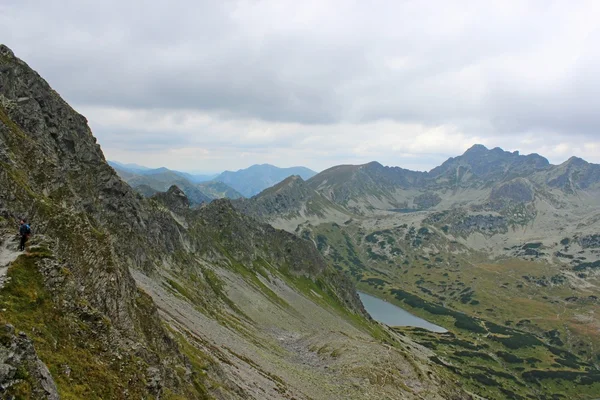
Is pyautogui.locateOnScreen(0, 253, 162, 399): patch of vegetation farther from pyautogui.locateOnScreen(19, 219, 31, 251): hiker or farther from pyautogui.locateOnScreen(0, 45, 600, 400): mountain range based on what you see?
pyautogui.locateOnScreen(19, 219, 31, 251): hiker

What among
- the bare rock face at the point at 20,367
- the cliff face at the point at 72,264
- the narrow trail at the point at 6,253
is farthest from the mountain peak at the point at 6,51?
the bare rock face at the point at 20,367

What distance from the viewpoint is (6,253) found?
28.0 m

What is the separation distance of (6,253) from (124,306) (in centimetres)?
1217

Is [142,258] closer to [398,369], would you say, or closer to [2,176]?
[2,176]

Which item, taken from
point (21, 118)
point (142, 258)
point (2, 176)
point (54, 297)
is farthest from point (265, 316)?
point (54, 297)

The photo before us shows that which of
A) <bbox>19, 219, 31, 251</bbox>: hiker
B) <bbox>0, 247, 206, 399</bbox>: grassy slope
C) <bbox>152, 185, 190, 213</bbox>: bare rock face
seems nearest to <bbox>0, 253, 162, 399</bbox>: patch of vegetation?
<bbox>0, 247, 206, 399</bbox>: grassy slope

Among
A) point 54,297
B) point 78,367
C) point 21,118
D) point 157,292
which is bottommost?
point 157,292

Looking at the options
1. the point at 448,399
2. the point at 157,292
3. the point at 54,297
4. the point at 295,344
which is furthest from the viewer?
the point at 295,344

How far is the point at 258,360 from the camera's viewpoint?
71750 millimetres

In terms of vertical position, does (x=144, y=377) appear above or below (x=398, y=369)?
above

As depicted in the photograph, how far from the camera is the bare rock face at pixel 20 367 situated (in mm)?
17297

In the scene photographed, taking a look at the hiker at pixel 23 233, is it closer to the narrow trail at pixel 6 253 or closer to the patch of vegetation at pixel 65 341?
the narrow trail at pixel 6 253

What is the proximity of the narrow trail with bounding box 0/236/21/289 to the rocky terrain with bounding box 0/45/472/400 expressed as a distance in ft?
0.47

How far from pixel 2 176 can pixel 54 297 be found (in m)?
24.0
